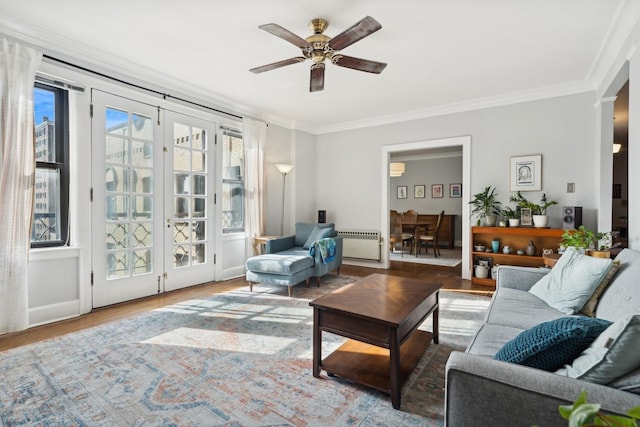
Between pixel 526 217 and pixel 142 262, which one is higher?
pixel 526 217

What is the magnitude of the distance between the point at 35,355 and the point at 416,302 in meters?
2.75

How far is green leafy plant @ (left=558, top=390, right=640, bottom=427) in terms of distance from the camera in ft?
1.51

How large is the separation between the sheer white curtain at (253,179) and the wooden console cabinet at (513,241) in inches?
125

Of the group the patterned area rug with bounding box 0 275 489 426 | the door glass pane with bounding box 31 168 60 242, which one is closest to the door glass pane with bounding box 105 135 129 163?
the door glass pane with bounding box 31 168 60 242

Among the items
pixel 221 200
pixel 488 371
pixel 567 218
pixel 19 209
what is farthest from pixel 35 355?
pixel 567 218

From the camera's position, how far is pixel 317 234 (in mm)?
4707

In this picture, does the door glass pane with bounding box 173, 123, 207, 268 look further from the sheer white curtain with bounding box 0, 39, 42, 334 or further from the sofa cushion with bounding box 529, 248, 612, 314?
the sofa cushion with bounding box 529, 248, 612, 314

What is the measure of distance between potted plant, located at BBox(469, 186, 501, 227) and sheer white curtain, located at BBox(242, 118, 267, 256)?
318cm

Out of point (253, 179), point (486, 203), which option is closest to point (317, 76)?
point (253, 179)

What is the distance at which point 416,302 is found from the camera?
83.9 inches

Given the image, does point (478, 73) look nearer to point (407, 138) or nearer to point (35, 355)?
point (407, 138)

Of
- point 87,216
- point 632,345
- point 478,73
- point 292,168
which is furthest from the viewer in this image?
point 292,168

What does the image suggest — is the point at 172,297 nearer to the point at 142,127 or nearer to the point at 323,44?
the point at 142,127

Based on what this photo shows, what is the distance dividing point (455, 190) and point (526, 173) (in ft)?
13.1
